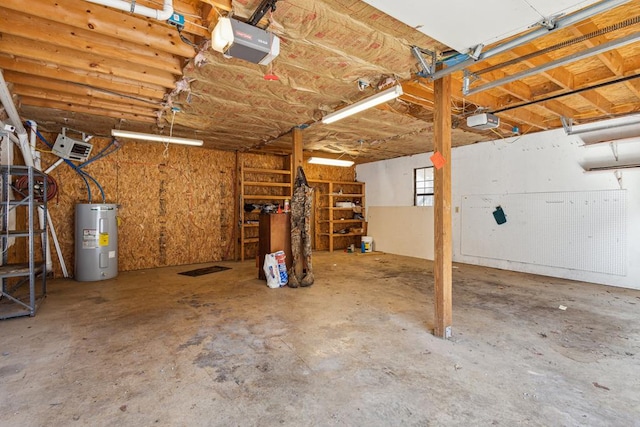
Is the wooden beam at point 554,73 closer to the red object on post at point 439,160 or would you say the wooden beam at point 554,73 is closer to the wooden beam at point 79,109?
the red object on post at point 439,160

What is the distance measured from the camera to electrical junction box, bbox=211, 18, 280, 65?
2.11m

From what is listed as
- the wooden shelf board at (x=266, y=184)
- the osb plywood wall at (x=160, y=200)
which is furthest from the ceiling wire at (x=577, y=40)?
the osb plywood wall at (x=160, y=200)

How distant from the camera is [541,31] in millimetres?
2242

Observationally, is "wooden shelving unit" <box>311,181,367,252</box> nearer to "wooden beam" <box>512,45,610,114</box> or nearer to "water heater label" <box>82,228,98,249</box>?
"water heater label" <box>82,228,98,249</box>

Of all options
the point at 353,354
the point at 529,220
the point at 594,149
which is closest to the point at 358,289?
the point at 353,354

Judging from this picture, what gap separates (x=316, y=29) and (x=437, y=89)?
143 cm

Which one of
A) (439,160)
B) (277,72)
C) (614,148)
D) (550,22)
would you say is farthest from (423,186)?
(550,22)

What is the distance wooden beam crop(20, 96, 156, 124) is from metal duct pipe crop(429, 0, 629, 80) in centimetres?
434

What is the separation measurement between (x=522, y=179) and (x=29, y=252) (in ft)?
26.9

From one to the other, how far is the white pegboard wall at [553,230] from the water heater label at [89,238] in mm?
7415

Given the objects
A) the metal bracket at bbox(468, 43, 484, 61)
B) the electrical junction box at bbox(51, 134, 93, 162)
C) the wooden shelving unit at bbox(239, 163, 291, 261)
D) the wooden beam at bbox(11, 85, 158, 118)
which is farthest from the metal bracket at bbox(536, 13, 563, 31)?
the electrical junction box at bbox(51, 134, 93, 162)

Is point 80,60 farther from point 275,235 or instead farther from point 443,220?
point 443,220

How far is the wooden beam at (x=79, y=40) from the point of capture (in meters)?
2.48

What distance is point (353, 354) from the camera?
2.69 metres
